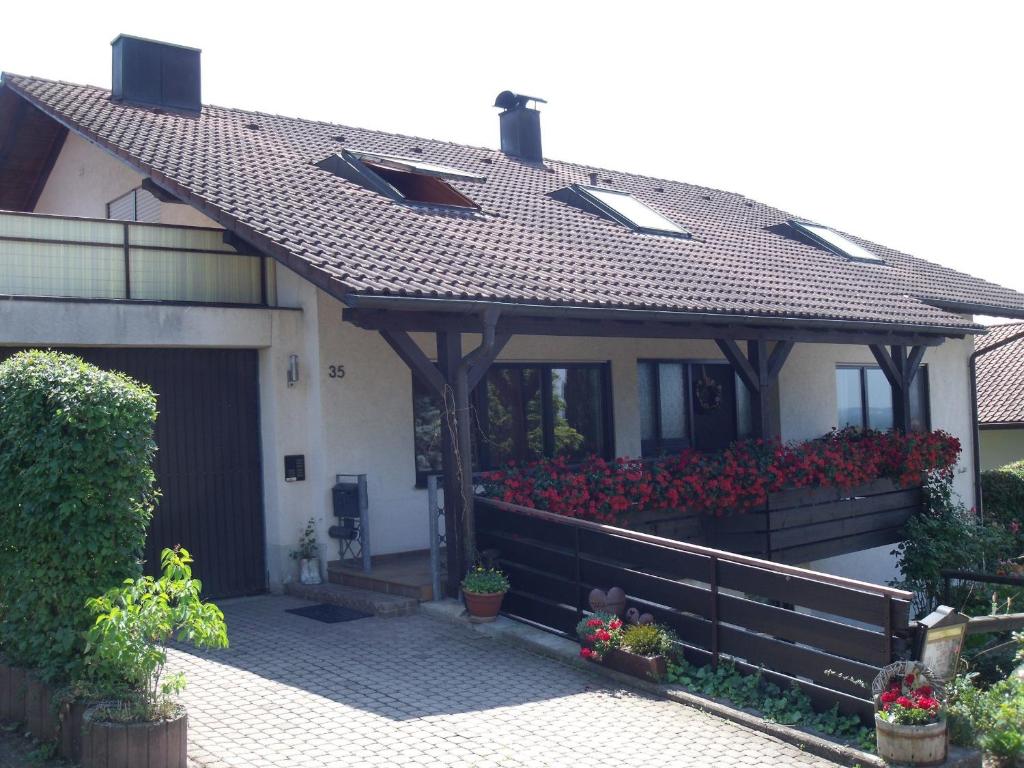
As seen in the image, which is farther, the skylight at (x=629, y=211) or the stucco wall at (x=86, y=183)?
the skylight at (x=629, y=211)

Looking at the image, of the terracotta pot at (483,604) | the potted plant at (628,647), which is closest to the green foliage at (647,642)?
the potted plant at (628,647)

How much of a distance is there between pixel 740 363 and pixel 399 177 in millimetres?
5239

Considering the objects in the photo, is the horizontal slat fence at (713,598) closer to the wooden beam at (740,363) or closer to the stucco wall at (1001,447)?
the wooden beam at (740,363)

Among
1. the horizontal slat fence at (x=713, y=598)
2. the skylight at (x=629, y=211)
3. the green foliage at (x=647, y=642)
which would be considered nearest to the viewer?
the horizontal slat fence at (x=713, y=598)

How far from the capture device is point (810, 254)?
1748 centimetres

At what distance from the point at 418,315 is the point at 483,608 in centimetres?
265

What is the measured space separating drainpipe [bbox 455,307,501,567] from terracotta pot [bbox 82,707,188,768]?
4154 millimetres

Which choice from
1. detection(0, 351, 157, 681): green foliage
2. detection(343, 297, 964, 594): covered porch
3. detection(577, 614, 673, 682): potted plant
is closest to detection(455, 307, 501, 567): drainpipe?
detection(343, 297, 964, 594): covered porch

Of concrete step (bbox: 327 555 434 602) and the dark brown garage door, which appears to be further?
the dark brown garage door

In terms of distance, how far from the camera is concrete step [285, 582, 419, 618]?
9.20m

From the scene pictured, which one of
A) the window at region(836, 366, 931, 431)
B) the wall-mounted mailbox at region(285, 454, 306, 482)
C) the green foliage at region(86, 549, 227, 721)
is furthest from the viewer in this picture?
the window at region(836, 366, 931, 431)

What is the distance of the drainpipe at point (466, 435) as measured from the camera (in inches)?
363

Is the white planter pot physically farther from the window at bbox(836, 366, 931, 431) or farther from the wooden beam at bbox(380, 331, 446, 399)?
the window at bbox(836, 366, 931, 431)

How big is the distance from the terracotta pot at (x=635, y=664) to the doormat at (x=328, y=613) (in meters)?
2.53
